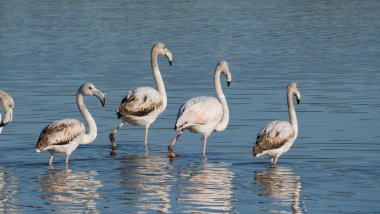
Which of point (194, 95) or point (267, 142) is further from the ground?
point (194, 95)

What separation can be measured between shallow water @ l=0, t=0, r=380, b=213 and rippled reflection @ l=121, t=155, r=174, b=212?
0.01 meters

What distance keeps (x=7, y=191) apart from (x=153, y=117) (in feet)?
13.4

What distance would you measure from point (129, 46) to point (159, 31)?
3.77 meters

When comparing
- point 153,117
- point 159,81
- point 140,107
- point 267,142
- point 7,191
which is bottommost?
point 7,191

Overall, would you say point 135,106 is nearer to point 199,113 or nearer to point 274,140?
point 199,113

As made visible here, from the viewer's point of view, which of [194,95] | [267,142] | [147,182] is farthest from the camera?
[194,95]

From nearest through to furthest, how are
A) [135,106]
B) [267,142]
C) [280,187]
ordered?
[280,187], [267,142], [135,106]

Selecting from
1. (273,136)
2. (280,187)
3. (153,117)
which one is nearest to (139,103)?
(153,117)

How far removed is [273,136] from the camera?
13.7m

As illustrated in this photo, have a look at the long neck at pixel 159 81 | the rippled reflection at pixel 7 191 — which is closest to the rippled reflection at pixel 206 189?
the rippled reflection at pixel 7 191

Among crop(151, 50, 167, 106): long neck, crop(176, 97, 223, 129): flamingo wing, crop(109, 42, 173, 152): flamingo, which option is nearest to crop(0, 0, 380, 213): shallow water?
crop(109, 42, 173, 152): flamingo

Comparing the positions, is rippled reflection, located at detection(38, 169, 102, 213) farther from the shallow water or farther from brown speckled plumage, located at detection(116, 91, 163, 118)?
brown speckled plumage, located at detection(116, 91, 163, 118)

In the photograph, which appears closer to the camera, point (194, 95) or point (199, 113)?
point (199, 113)

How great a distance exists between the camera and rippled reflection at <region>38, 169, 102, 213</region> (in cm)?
1141
